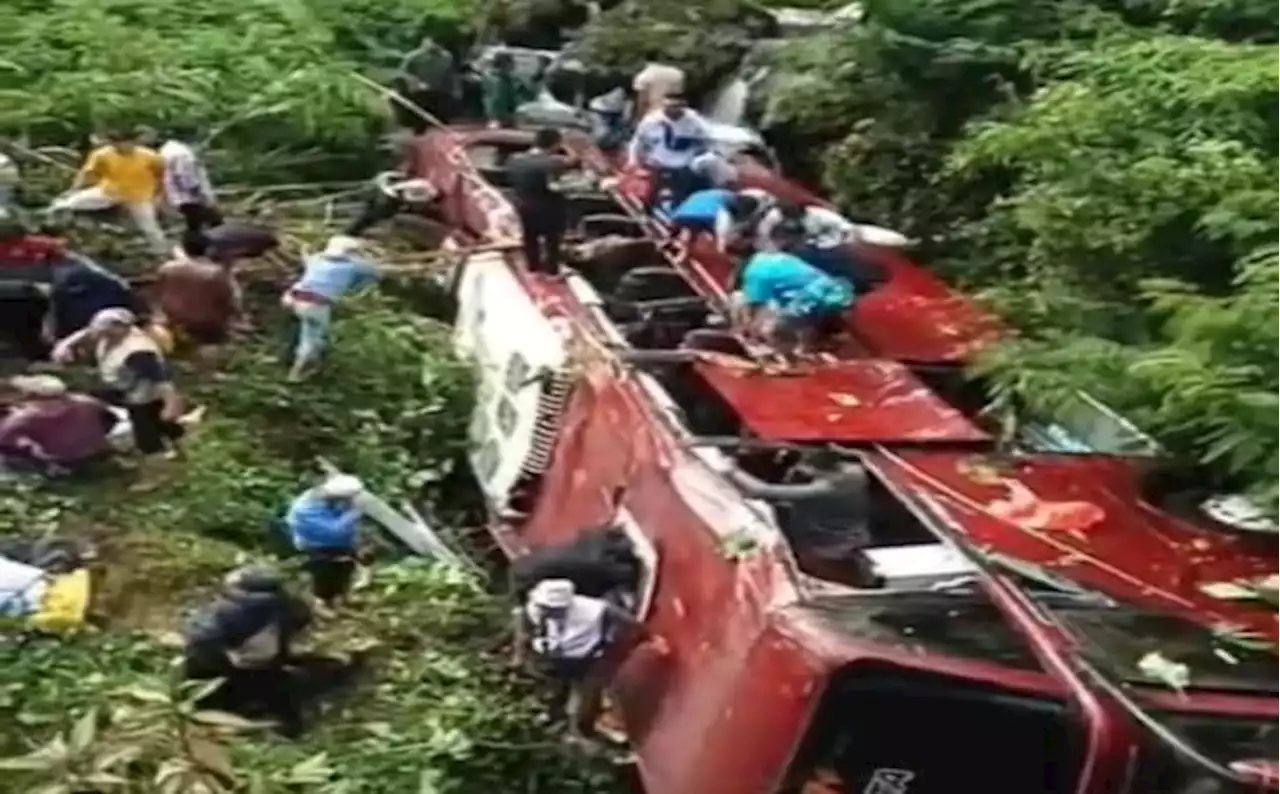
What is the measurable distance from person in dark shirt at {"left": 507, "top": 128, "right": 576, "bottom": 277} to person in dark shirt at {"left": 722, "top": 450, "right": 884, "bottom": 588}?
345cm

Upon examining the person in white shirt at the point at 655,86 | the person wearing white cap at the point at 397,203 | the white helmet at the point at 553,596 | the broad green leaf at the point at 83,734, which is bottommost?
the person wearing white cap at the point at 397,203

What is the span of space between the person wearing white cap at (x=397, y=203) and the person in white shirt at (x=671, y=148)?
139 centimetres

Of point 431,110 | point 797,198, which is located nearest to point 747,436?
point 797,198

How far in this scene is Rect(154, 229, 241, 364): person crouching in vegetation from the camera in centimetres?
1281

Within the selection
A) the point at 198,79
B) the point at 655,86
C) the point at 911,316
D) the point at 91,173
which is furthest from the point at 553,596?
the point at 198,79

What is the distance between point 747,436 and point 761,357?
1032mm

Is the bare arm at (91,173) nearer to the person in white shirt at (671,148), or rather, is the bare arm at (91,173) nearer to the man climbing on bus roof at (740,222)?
the person in white shirt at (671,148)

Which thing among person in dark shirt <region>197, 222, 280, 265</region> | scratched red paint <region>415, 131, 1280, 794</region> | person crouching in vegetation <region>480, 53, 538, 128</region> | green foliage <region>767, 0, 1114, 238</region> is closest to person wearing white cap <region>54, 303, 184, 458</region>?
person in dark shirt <region>197, 222, 280, 265</region>

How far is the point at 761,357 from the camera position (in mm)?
11016

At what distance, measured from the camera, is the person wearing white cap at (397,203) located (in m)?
14.9

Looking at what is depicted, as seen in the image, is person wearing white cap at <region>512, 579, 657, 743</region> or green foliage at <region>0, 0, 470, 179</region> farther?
green foliage at <region>0, 0, 470, 179</region>

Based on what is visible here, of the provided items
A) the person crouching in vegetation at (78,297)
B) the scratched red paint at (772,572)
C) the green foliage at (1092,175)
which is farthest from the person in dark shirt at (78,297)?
the green foliage at (1092,175)

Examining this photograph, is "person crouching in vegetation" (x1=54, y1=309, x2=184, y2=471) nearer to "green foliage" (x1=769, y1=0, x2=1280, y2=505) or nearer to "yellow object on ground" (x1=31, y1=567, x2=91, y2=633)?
"yellow object on ground" (x1=31, y1=567, x2=91, y2=633)

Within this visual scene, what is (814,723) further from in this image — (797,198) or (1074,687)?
(797,198)
